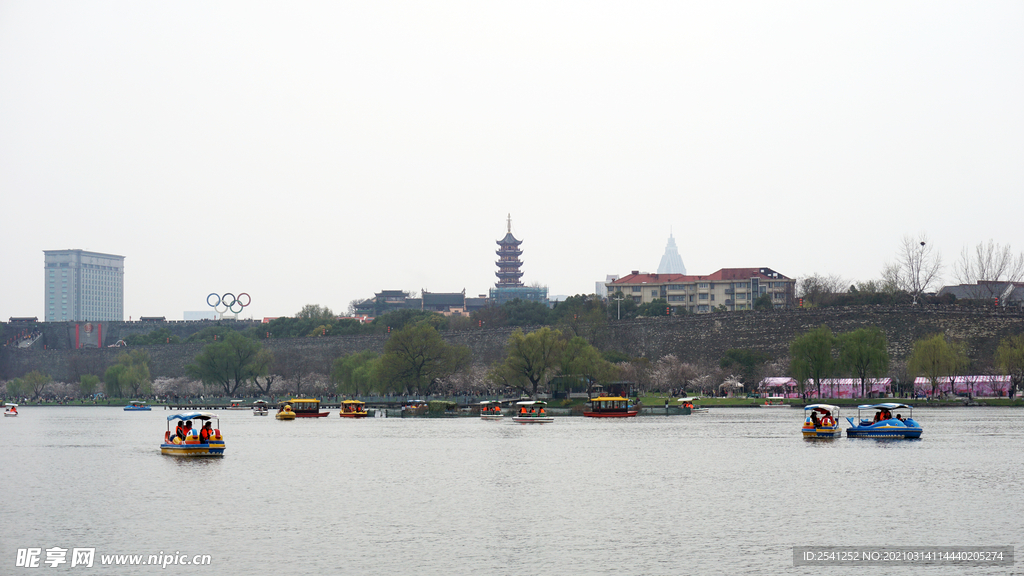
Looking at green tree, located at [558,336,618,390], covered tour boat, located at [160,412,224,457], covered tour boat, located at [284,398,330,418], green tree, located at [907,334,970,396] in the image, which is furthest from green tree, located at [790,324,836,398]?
covered tour boat, located at [160,412,224,457]

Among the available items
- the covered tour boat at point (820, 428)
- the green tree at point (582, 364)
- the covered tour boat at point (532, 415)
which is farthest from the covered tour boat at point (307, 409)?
the covered tour boat at point (820, 428)

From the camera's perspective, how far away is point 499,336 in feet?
436

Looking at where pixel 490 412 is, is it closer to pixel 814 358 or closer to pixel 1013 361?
pixel 814 358

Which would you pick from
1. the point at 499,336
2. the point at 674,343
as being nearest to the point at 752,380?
the point at 674,343

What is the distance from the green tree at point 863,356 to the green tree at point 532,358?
77.4 ft

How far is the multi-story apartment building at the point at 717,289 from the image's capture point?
532 feet

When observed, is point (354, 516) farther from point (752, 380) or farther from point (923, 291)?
point (923, 291)

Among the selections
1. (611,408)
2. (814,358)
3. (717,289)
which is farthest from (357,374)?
(717,289)

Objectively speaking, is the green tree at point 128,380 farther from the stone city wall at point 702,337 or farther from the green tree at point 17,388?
the green tree at point 17,388

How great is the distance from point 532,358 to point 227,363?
1903 inches

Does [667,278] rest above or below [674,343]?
above

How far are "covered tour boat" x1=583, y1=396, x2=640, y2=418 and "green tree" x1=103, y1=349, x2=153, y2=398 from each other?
77.7 metres

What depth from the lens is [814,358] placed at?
292 feet

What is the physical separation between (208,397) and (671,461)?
3915 inches
